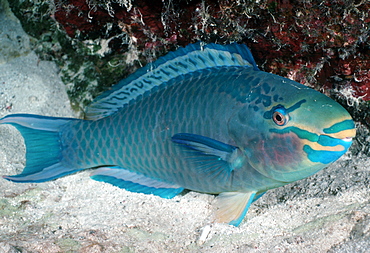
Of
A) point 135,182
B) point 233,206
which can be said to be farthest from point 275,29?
point 135,182

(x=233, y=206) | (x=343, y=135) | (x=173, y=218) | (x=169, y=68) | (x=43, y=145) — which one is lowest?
(x=173, y=218)

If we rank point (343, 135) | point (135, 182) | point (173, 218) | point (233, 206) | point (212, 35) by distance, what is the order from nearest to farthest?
1. point (343, 135)
2. point (233, 206)
3. point (173, 218)
4. point (135, 182)
5. point (212, 35)

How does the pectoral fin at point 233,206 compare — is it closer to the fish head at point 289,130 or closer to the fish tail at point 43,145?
the fish head at point 289,130

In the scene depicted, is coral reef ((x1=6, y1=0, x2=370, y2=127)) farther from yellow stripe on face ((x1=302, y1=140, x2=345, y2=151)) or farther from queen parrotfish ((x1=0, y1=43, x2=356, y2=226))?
yellow stripe on face ((x1=302, y1=140, x2=345, y2=151))

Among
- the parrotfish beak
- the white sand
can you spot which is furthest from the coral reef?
the parrotfish beak

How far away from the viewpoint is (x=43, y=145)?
113 inches

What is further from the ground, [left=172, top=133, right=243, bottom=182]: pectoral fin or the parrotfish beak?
the parrotfish beak

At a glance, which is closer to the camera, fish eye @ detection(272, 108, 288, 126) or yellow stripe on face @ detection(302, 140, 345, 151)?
yellow stripe on face @ detection(302, 140, 345, 151)

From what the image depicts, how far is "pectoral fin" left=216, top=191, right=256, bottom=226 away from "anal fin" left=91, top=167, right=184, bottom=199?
38cm

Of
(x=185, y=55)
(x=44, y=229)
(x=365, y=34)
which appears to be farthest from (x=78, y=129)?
(x=365, y=34)

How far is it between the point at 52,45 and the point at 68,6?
0.83 meters

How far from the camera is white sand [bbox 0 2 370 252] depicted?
2213 millimetres

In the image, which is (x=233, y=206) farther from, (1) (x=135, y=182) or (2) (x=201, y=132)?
(1) (x=135, y=182)

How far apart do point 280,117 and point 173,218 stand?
116 cm
